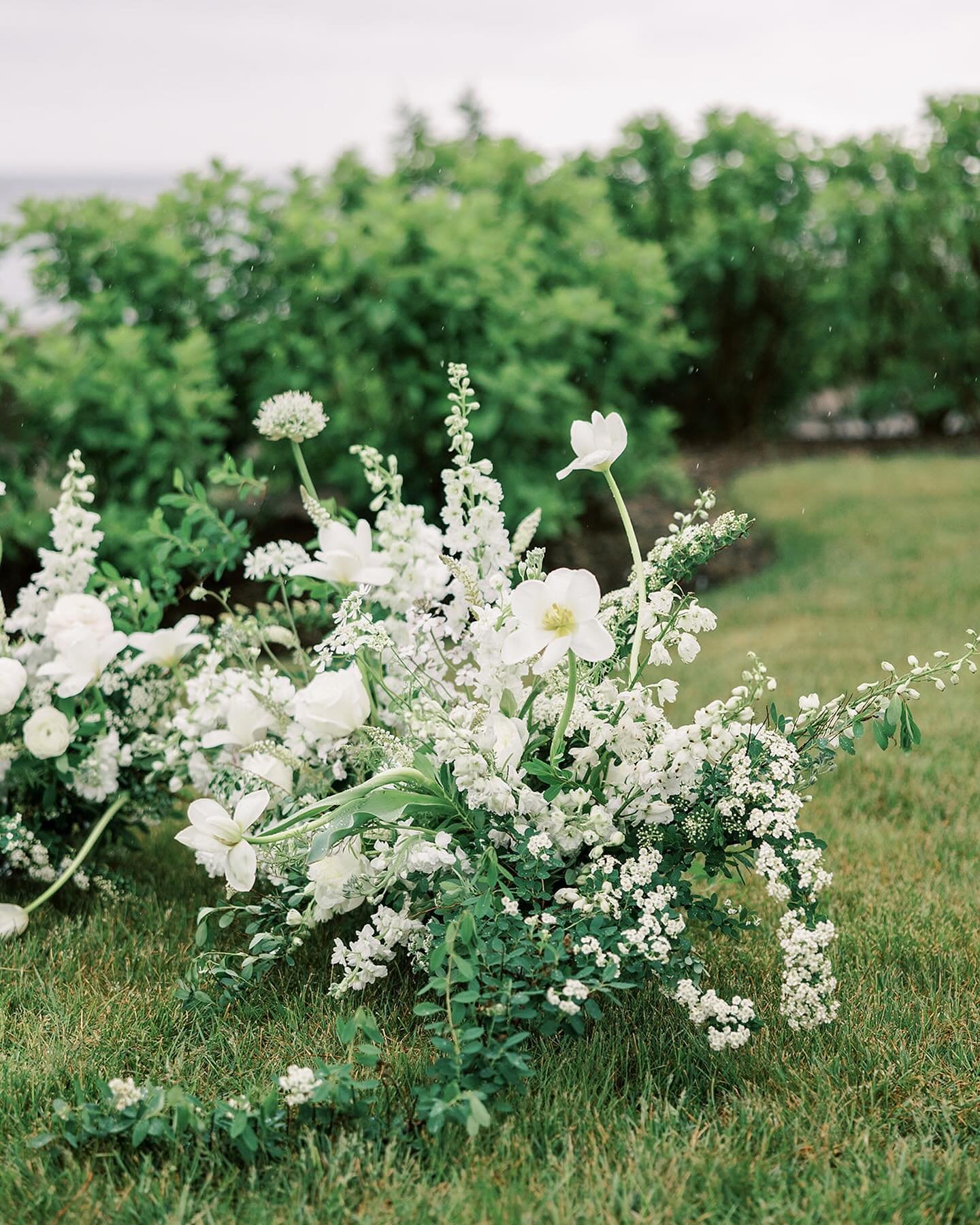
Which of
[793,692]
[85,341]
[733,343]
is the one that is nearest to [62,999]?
[793,692]

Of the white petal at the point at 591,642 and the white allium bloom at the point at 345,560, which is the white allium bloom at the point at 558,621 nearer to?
the white petal at the point at 591,642

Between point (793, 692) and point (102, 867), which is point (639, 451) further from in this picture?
point (102, 867)

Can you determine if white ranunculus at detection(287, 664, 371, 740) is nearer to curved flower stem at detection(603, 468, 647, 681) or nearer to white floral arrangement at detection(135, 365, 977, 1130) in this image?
white floral arrangement at detection(135, 365, 977, 1130)

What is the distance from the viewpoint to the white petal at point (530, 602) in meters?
2.00

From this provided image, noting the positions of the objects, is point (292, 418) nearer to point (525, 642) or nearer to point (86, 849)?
point (525, 642)

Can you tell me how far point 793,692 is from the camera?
4.43 metres

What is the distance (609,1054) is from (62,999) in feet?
3.56

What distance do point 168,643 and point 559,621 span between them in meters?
0.99

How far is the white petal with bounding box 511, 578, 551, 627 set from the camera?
2.00m

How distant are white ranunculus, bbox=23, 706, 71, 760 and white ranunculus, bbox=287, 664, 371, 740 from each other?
608 millimetres

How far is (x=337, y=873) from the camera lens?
7.23 feet

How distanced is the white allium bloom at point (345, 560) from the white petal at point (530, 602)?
0.52 metres

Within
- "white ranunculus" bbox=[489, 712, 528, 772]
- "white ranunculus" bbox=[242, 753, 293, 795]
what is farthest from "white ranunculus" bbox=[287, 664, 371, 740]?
"white ranunculus" bbox=[489, 712, 528, 772]

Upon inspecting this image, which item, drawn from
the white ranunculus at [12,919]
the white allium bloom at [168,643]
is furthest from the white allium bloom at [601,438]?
the white ranunculus at [12,919]
